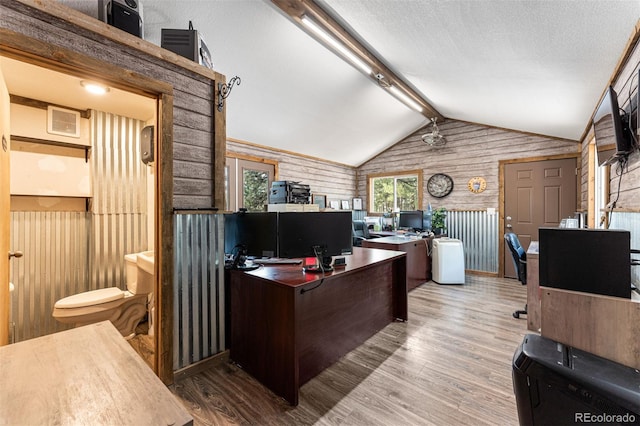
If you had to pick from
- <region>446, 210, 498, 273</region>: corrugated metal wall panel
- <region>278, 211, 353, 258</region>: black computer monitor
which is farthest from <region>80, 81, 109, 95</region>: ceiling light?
<region>446, 210, 498, 273</region>: corrugated metal wall panel

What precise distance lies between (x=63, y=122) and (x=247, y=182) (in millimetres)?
2529

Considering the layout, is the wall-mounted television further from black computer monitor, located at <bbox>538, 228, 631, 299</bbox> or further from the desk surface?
the desk surface

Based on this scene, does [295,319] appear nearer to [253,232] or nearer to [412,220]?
[253,232]

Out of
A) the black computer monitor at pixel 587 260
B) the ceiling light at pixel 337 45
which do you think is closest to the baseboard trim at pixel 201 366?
the black computer monitor at pixel 587 260

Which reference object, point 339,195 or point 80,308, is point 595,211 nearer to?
point 339,195

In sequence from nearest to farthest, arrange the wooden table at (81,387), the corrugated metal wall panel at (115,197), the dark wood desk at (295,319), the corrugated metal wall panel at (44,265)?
1. the wooden table at (81,387)
2. the dark wood desk at (295,319)
3. the corrugated metal wall panel at (44,265)
4. the corrugated metal wall panel at (115,197)

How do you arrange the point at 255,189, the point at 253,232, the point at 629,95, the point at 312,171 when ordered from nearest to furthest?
the point at 629,95 → the point at 253,232 → the point at 255,189 → the point at 312,171

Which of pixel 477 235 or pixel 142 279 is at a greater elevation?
pixel 477 235

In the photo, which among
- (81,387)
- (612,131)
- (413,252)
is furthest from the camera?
(413,252)

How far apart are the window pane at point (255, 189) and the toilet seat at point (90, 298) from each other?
2.38 meters

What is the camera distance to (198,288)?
84.6 inches

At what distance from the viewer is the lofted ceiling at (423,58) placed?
205 centimetres

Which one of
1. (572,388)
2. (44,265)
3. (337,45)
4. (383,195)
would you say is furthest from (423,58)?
(44,265)

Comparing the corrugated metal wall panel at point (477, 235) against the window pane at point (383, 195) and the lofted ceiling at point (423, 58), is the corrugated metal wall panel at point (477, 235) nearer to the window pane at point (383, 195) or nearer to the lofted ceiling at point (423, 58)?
the window pane at point (383, 195)
